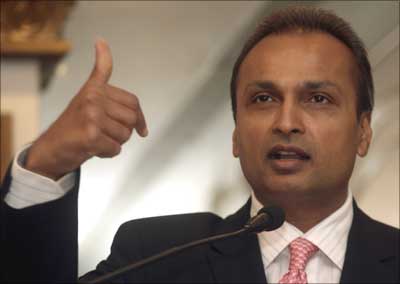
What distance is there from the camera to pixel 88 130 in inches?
24.2

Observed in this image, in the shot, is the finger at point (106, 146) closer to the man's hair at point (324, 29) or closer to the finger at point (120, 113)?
the finger at point (120, 113)

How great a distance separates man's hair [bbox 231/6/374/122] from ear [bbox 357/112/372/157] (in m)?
0.01

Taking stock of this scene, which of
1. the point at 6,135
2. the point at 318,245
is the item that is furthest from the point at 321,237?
the point at 6,135

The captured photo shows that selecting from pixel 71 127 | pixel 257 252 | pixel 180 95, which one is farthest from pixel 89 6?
pixel 71 127

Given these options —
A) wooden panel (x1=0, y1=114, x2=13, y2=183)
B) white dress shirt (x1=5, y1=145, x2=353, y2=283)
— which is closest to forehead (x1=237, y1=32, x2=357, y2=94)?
white dress shirt (x1=5, y1=145, x2=353, y2=283)

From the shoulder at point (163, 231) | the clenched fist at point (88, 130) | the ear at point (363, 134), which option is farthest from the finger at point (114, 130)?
the ear at point (363, 134)

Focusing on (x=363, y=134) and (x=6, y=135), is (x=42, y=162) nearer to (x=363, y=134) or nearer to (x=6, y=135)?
(x=363, y=134)

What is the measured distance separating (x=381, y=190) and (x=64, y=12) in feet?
2.11

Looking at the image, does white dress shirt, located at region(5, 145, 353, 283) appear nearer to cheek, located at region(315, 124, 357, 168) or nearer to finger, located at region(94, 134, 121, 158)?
cheek, located at region(315, 124, 357, 168)

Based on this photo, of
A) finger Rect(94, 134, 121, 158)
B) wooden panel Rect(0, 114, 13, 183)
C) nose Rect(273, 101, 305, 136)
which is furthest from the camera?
wooden panel Rect(0, 114, 13, 183)

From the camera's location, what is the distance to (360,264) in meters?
0.94

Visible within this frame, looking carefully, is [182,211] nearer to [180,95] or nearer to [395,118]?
[180,95]

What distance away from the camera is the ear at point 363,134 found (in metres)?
1.01

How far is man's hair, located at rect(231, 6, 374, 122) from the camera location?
99cm
